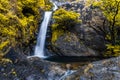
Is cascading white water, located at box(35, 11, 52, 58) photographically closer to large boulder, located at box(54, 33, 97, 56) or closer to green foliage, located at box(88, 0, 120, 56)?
large boulder, located at box(54, 33, 97, 56)

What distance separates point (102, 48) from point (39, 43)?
5.33 m

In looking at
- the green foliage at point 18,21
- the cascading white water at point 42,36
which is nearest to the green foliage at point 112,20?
the cascading white water at point 42,36

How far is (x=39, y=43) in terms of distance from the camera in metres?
Result: 22.0

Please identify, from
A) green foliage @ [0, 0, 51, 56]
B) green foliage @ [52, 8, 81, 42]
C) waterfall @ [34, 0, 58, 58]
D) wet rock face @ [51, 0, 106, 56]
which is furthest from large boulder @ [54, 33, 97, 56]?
green foliage @ [0, 0, 51, 56]

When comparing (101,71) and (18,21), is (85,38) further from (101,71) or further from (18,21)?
(101,71)

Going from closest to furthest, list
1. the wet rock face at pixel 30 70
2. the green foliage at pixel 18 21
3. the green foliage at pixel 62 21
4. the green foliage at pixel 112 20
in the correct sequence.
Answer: the wet rock face at pixel 30 70
the green foliage at pixel 18 21
the green foliage at pixel 112 20
the green foliage at pixel 62 21

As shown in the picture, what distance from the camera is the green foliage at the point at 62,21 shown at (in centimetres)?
2184

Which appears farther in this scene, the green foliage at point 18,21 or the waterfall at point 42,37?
the waterfall at point 42,37

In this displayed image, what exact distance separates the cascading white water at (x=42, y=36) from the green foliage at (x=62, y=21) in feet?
2.60

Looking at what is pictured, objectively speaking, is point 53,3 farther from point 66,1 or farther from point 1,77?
point 1,77

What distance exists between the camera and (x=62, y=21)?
22.1 metres

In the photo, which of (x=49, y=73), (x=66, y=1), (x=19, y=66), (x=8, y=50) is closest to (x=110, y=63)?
(x=49, y=73)

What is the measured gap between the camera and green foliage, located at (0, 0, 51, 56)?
15797 mm

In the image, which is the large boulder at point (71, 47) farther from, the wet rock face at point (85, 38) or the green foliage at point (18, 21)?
the green foliage at point (18, 21)
